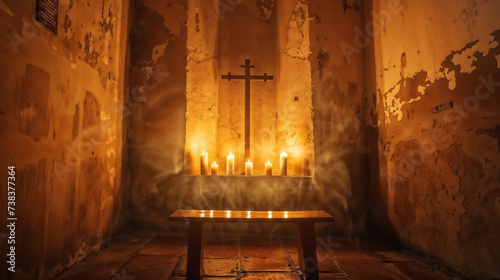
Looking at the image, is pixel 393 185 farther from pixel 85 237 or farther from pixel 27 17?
pixel 27 17

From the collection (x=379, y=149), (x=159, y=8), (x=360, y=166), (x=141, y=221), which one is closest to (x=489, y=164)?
(x=379, y=149)

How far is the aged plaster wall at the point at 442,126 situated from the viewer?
6.75 ft

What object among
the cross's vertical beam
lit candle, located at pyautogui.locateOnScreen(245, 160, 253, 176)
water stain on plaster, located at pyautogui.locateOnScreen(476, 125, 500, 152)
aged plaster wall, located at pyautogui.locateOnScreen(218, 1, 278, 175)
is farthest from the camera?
aged plaster wall, located at pyautogui.locateOnScreen(218, 1, 278, 175)

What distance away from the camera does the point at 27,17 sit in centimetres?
193

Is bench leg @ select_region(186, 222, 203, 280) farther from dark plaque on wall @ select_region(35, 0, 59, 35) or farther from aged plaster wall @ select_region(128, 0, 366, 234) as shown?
dark plaque on wall @ select_region(35, 0, 59, 35)

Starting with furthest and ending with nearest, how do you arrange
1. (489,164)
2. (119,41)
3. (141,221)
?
(141,221) → (119,41) → (489,164)

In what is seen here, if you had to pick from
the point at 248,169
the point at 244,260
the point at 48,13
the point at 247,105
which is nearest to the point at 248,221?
the point at 244,260

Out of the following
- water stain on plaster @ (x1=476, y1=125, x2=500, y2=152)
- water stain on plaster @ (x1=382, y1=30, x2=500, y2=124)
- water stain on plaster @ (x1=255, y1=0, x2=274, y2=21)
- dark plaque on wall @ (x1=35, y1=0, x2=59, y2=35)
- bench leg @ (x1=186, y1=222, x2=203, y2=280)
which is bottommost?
bench leg @ (x1=186, y1=222, x2=203, y2=280)

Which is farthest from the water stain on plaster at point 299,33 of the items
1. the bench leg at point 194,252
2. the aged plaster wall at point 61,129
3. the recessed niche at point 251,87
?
the bench leg at point 194,252

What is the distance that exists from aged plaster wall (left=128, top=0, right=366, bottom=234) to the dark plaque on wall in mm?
1686

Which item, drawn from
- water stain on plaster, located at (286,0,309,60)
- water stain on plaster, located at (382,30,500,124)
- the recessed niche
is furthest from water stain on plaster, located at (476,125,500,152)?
water stain on plaster, located at (286,0,309,60)

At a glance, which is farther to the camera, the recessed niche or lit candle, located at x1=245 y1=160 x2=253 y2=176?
the recessed niche

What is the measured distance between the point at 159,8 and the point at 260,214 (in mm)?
3082

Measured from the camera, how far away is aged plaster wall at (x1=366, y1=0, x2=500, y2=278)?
206 cm
